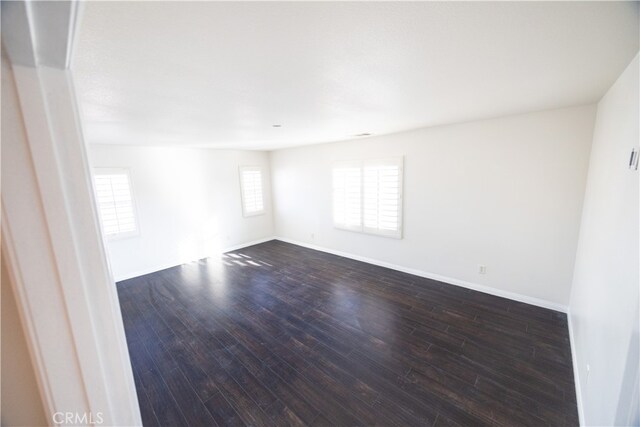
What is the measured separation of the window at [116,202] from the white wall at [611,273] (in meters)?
5.69

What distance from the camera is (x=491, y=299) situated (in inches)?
130

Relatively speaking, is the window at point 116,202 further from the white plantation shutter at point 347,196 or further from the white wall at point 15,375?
the white wall at point 15,375

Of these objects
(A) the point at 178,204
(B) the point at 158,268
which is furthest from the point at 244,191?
(B) the point at 158,268

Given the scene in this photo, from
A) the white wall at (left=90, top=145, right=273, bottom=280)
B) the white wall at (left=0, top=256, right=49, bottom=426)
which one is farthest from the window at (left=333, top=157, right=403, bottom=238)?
the white wall at (left=0, top=256, right=49, bottom=426)

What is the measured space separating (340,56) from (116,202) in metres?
4.57

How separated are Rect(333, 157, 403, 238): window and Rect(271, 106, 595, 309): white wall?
17 centimetres

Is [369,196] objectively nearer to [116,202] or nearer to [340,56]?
[340,56]

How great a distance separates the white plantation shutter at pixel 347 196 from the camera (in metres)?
4.71

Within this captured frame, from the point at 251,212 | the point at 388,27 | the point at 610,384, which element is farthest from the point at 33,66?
the point at 251,212

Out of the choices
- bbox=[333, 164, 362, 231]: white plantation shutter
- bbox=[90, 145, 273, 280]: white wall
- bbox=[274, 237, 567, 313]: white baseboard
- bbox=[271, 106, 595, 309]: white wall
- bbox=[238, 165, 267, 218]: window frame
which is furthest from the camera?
bbox=[238, 165, 267, 218]: window frame

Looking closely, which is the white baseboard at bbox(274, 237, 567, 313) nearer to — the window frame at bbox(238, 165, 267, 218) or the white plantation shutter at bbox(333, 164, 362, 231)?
the white plantation shutter at bbox(333, 164, 362, 231)

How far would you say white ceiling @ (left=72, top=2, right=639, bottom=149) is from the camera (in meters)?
1.04

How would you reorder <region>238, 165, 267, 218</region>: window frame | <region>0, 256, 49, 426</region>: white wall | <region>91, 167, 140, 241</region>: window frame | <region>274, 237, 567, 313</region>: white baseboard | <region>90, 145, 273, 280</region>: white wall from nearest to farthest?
<region>0, 256, 49, 426</region>: white wall, <region>274, 237, 567, 313</region>: white baseboard, <region>91, 167, 140, 241</region>: window frame, <region>90, 145, 273, 280</region>: white wall, <region>238, 165, 267, 218</region>: window frame

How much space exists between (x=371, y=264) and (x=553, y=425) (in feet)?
10.1
